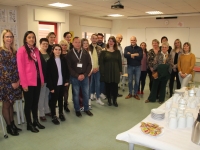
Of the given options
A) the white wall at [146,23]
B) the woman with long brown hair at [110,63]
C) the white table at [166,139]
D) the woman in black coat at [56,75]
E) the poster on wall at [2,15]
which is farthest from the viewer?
the white wall at [146,23]

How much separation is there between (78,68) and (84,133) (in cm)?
114

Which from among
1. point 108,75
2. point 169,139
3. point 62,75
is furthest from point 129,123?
point 169,139

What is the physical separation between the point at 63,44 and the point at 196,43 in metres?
5.95

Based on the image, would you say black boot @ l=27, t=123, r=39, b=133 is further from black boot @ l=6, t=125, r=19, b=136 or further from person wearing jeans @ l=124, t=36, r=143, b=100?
person wearing jeans @ l=124, t=36, r=143, b=100

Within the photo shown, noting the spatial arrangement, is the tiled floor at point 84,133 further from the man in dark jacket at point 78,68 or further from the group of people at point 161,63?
the group of people at point 161,63

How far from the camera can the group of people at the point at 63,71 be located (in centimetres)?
267

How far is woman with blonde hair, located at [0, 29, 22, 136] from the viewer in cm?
259

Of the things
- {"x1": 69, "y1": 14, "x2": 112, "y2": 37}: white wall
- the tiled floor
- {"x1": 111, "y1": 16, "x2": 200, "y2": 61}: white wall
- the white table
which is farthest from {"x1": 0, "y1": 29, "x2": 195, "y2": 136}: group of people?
{"x1": 111, "y1": 16, "x2": 200, "y2": 61}: white wall

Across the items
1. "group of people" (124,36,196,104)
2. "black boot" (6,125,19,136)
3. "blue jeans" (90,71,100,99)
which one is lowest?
"black boot" (6,125,19,136)

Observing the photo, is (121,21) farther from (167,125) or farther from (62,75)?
(167,125)

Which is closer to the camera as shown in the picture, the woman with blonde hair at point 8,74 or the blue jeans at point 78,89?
the woman with blonde hair at point 8,74

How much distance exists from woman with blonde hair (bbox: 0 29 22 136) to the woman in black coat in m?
0.51

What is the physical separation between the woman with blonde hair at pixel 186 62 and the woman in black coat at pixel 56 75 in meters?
2.76

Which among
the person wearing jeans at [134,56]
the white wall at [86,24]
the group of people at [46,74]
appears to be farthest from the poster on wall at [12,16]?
the person wearing jeans at [134,56]
